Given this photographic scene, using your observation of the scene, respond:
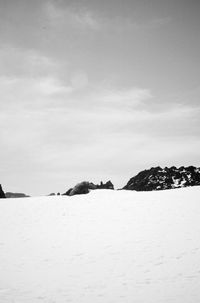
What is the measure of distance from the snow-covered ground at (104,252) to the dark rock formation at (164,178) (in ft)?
282

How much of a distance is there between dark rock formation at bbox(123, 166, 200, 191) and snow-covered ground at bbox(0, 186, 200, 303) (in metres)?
85.9

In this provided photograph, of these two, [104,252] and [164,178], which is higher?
[164,178]

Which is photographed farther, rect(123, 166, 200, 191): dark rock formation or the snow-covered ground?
rect(123, 166, 200, 191): dark rock formation

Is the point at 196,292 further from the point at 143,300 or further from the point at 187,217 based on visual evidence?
the point at 187,217

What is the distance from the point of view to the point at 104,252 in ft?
33.9

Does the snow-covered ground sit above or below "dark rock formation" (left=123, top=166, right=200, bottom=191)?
below

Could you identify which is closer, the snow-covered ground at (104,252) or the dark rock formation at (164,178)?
the snow-covered ground at (104,252)

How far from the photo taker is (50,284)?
7.57 metres

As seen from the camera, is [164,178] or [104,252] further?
[164,178]

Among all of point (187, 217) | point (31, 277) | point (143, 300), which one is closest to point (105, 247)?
point (31, 277)

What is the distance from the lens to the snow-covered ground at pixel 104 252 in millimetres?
6750

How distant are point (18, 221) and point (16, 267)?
7291 mm

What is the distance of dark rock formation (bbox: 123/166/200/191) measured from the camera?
102 metres

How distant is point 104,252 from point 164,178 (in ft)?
356
